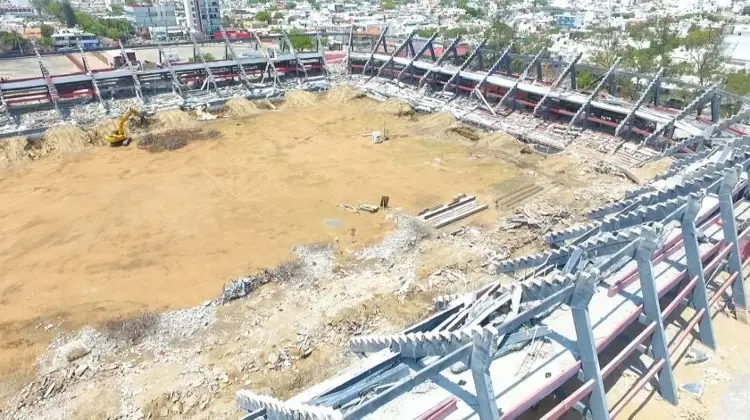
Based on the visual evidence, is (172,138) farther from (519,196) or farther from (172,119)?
(519,196)

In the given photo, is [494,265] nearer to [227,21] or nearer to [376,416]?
[376,416]

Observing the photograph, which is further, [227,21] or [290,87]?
[227,21]

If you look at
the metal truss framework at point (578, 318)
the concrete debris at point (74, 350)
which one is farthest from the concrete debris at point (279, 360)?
the concrete debris at point (74, 350)

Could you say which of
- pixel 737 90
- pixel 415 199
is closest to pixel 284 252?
pixel 415 199

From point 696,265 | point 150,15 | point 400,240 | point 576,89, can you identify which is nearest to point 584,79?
point 576,89

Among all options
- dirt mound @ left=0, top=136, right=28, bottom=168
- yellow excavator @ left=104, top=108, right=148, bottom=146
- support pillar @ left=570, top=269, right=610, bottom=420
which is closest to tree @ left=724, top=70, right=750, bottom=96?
support pillar @ left=570, top=269, right=610, bottom=420

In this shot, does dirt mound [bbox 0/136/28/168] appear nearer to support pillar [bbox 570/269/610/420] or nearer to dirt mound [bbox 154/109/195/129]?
dirt mound [bbox 154/109/195/129]
